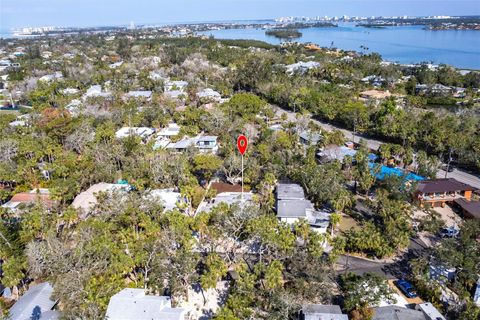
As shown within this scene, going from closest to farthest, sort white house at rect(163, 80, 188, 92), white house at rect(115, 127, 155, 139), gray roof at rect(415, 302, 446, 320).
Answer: gray roof at rect(415, 302, 446, 320) < white house at rect(115, 127, 155, 139) < white house at rect(163, 80, 188, 92)

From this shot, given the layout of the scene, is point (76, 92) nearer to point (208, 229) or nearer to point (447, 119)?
point (208, 229)

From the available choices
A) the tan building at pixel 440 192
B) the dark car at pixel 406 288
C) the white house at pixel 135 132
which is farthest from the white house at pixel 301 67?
the dark car at pixel 406 288

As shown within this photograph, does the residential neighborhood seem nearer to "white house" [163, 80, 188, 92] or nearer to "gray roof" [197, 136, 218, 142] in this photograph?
"gray roof" [197, 136, 218, 142]

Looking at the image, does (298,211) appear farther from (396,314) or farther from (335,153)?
(335,153)

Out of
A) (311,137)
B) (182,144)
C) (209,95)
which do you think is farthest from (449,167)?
(209,95)

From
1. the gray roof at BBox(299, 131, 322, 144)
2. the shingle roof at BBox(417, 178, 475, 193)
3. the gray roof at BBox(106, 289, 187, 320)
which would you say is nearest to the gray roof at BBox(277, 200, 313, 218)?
the shingle roof at BBox(417, 178, 475, 193)

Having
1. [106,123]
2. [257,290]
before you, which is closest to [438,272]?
[257,290]

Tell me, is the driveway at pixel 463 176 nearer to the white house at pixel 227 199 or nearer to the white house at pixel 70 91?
the white house at pixel 227 199
